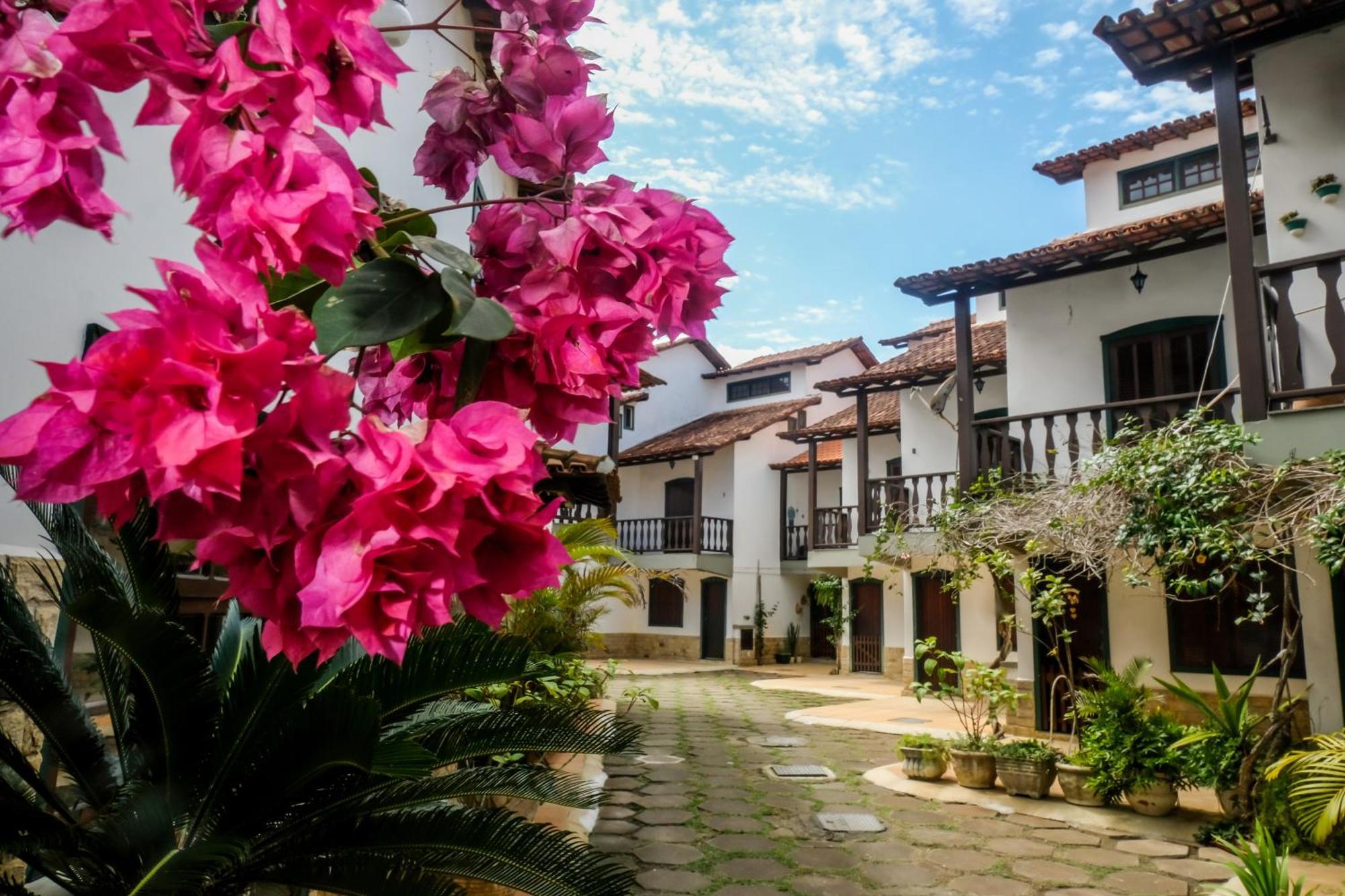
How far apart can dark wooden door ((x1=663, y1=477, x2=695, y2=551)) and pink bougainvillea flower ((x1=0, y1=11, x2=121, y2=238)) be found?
21432 millimetres

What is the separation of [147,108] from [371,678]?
5.88ft

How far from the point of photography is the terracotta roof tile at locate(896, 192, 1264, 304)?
8812mm

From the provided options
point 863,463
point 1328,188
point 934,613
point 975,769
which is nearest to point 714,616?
point 934,613

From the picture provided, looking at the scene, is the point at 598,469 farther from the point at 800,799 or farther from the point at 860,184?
the point at 860,184

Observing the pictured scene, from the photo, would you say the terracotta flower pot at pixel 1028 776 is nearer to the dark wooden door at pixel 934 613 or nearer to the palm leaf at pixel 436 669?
the palm leaf at pixel 436 669

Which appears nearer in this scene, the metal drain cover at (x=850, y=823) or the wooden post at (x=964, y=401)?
the metal drain cover at (x=850, y=823)

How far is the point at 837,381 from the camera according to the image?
15773 mm

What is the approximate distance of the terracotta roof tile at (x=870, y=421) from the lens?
60.0ft

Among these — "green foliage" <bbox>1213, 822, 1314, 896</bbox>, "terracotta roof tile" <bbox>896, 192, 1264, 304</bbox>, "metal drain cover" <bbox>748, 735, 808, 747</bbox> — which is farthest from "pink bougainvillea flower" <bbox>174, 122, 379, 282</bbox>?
"metal drain cover" <bbox>748, 735, 808, 747</bbox>

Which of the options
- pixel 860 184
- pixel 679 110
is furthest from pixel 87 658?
pixel 860 184

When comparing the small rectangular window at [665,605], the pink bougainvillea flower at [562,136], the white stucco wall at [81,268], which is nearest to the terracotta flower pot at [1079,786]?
the white stucco wall at [81,268]

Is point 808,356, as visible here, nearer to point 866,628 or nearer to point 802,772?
point 866,628

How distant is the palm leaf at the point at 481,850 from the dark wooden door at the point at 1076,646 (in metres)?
8.75

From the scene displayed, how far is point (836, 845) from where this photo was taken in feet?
19.7
